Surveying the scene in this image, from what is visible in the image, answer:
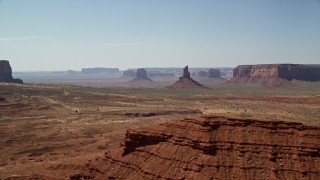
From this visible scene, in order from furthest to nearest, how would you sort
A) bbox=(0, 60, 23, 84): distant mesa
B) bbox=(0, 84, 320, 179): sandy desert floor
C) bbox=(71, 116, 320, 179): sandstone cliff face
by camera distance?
bbox=(0, 60, 23, 84): distant mesa
bbox=(0, 84, 320, 179): sandy desert floor
bbox=(71, 116, 320, 179): sandstone cliff face

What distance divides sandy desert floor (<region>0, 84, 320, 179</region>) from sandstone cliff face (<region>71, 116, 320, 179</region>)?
11.5 meters

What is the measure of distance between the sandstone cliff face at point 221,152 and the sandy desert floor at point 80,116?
1145 cm

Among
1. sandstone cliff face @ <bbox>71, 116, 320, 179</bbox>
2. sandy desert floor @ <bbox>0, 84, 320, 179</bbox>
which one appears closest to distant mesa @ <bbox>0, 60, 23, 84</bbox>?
sandy desert floor @ <bbox>0, 84, 320, 179</bbox>

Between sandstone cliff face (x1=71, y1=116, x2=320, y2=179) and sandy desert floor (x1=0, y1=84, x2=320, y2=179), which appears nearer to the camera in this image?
sandstone cliff face (x1=71, y1=116, x2=320, y2=179)

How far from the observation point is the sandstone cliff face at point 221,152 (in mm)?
33656

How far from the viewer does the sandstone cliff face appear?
3366cm

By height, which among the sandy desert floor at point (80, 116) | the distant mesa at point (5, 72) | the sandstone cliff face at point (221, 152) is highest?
the distant mesa at point (5, 72)

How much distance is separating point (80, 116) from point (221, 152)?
79877 millimetres

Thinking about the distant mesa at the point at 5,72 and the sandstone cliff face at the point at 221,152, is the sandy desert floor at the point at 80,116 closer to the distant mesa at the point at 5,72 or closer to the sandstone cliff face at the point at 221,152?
the sandstone cliff face at the point at 221,152

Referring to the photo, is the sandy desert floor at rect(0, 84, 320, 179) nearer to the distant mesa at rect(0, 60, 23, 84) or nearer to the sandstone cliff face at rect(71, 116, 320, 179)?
the sandstone cliff face at rect(71, 116, 320, 179)

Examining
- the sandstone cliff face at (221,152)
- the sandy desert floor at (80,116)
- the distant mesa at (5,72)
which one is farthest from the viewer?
the distant mesa at (5,72)

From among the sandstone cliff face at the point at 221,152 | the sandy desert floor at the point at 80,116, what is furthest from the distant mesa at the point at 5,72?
the sandstone cliff face at the point at 221,152

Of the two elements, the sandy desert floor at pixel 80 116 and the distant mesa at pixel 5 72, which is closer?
the sandy desert floor at pixel 80 116

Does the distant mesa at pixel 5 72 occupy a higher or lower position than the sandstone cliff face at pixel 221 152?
higher
